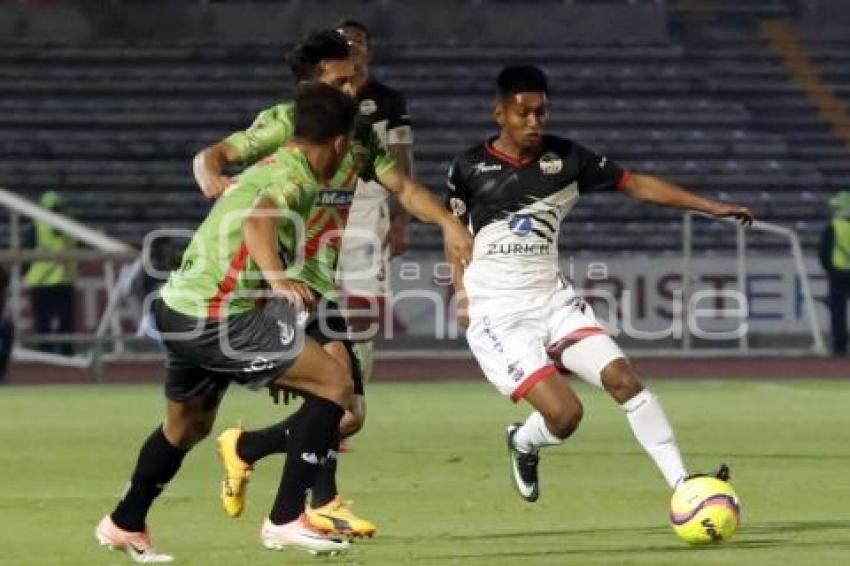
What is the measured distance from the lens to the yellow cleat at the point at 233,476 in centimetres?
951

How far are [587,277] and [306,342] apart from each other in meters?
17.0

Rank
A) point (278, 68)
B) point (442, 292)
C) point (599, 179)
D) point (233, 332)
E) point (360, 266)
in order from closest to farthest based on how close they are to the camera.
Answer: point (233, 332) → point (599, 179) → point (360, 266) → point (442, 292) → point (278, 68)

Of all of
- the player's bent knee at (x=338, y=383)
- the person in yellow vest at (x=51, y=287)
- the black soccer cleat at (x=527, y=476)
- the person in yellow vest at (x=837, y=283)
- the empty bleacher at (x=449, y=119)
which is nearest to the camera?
the player's bent knee at (x=338, y=383)

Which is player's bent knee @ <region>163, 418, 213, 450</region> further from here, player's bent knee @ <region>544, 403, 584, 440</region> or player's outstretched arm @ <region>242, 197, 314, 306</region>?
player's bent knee @ <region>544, 403, 584, 440</region>

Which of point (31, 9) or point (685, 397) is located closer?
point (685, 397)

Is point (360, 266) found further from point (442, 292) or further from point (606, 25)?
point (606, 25)

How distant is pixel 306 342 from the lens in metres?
8.43

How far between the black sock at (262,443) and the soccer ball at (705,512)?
5.61 ft

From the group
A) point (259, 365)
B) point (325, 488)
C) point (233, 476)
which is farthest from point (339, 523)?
point (259, 365)

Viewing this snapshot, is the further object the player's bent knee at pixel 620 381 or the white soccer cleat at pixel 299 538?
the player's bent knee at pixel 620 381

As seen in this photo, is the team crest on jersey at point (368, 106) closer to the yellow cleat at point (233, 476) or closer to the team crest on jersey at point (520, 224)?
the team crest on jersey at point (520, 224)

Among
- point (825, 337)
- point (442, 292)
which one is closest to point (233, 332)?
point (442, 292)

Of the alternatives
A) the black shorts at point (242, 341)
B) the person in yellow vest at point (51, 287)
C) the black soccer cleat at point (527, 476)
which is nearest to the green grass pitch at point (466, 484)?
the black soccer cleat at point (527, 476)

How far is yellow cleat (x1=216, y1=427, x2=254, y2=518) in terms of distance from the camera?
951 centimetres
